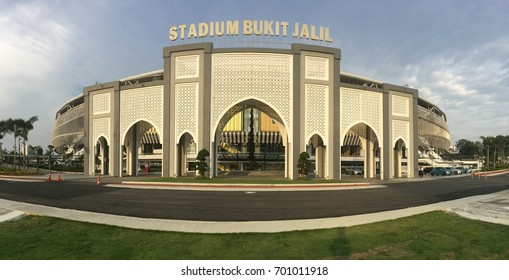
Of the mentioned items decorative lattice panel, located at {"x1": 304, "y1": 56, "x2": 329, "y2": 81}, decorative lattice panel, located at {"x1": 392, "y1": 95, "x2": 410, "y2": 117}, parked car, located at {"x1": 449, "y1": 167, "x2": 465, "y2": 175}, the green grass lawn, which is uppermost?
decorative lattice panel, located at {"x1": 304, "y1": 56, "x2": 329, "y2": 81}

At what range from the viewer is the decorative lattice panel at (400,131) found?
39.2m

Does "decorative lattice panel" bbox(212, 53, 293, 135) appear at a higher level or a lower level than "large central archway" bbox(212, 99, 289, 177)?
higher

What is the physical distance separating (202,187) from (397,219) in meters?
17.1

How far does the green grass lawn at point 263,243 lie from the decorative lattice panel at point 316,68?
90.1 ft

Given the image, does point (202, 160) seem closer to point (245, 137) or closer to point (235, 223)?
point (235, 223)

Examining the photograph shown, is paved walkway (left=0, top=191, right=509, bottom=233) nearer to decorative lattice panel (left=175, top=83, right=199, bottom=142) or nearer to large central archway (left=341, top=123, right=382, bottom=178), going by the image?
decorative lattice panel (left=175, top=83, right=199, bottom=142)

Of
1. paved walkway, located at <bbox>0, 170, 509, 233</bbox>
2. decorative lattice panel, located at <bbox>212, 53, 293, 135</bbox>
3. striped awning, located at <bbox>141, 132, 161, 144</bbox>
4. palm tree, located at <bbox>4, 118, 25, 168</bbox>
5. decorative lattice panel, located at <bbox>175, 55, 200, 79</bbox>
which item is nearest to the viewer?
paved walkway, located at <bbox>0, 170, 509, 233</bbox>

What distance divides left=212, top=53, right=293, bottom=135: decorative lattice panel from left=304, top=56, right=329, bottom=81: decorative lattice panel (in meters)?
2.32

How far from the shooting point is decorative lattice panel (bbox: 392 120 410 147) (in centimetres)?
3925

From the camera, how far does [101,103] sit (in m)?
39.4

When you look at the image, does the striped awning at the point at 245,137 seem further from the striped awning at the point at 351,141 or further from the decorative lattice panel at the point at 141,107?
the decorative lattice panel at the point at 141,107

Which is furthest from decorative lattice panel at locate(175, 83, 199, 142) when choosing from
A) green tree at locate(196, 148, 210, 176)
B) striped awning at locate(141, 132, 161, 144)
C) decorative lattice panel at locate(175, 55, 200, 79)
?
striped awning at locate(141, 132, 161, 144)

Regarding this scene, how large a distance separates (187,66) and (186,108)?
219 inches

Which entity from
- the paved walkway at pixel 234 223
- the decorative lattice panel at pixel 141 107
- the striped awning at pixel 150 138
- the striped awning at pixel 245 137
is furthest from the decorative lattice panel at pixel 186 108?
the striped awning at pixel 150 138
